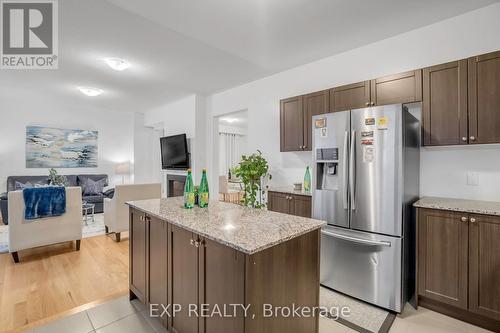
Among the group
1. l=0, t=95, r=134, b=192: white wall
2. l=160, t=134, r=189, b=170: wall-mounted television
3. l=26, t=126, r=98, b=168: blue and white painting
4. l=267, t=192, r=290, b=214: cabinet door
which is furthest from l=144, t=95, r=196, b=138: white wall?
l=267, t=192, r=290, b=214: cabinet door

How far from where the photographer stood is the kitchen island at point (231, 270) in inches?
47.8

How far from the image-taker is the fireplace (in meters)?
5.73

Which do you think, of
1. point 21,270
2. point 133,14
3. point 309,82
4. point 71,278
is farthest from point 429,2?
point 21,270

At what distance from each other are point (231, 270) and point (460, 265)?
1.93 meters

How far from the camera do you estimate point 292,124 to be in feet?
11.0

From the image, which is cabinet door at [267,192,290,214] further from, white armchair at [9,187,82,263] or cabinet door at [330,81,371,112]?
white armchair at [9,187,82,263]

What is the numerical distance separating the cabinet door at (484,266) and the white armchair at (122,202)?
3994 mm

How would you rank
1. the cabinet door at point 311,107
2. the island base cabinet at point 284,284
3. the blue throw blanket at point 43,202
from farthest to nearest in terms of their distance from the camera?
the blue throw blanket at point 43,202
the cabinet door at point 311,107
the island base cabinet at point 284,284

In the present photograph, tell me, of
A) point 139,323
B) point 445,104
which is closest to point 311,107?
point 445,104

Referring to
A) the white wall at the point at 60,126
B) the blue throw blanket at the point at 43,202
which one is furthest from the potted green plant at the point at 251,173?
the white wall at the point at 60,126

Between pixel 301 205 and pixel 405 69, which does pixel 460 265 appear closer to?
pixel 301 205

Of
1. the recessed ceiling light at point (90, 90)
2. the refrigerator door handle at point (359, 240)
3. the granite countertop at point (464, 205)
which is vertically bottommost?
the refrigerator door handle at point (359, 240)

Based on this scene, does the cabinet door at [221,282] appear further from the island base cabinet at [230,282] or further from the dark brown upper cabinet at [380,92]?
the dark brown upper cabinet at [380,92]

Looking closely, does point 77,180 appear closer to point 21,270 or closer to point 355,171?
point 21,270
